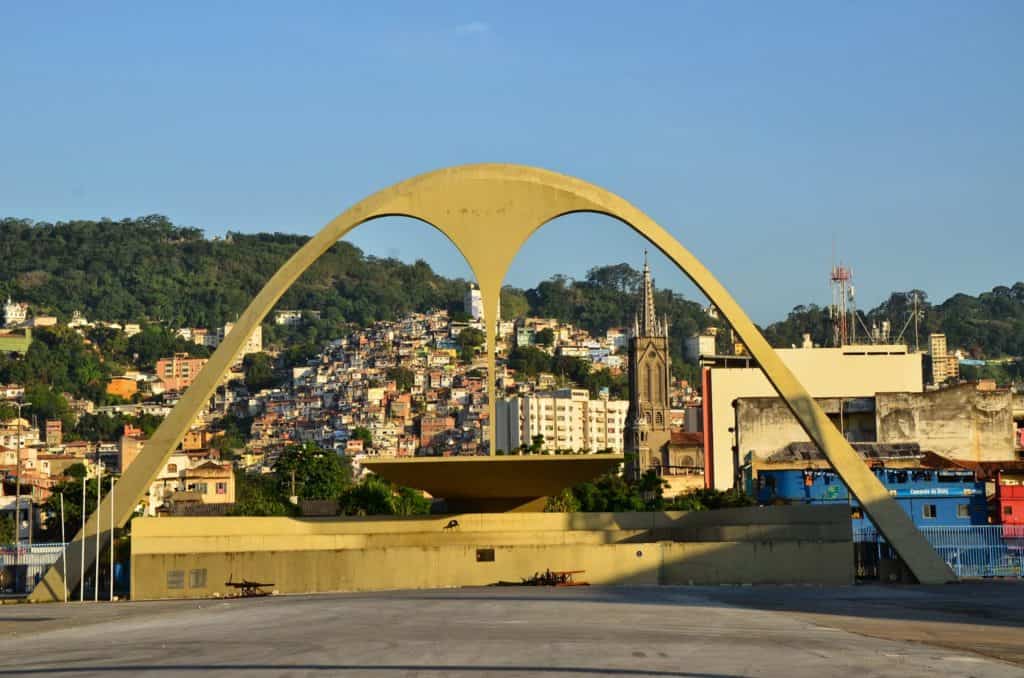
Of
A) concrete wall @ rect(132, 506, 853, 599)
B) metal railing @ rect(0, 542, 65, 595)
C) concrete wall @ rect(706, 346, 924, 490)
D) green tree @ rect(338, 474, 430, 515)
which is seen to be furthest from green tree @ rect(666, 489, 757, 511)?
metal railing @ rect(0, 542, 65, 595)

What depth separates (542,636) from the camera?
22844 millimetres

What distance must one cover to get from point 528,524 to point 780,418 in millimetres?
38617

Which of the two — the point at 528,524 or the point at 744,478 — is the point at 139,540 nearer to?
the point at 528,524

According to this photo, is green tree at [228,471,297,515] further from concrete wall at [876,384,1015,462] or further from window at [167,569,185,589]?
Result: window at [167,569,185,589]

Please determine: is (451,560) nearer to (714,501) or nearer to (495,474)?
(495,474)

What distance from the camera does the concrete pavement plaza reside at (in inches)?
754

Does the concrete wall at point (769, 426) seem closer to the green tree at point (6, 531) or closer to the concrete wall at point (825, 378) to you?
the concrete wall at point (825, 378)

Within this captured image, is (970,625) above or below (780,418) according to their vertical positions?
below

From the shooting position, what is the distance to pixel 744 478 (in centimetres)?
7988

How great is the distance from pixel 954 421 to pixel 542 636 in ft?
198

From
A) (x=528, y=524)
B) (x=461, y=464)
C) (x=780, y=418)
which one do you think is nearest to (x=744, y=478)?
(x=780, y=418)

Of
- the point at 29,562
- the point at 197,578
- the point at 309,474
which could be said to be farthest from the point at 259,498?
the point at 197,578

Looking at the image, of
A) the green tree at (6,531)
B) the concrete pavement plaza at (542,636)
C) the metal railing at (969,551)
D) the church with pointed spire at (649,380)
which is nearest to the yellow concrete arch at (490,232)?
the metal railing at (969,551)

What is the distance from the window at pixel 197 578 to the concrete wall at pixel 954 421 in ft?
155
